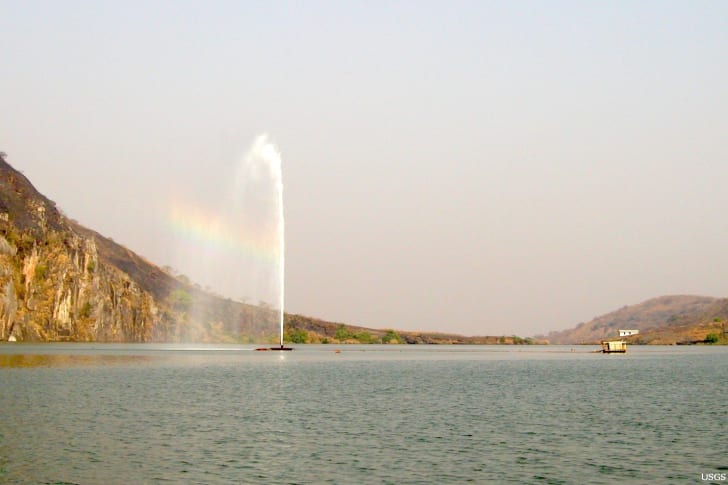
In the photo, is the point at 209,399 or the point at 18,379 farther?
the point at 18,379

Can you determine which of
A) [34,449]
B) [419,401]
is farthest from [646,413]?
[34,449]

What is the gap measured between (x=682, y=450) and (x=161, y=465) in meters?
24.4

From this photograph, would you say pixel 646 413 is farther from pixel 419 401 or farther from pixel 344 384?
pixel 344 384

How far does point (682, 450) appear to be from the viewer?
4075 centimetres

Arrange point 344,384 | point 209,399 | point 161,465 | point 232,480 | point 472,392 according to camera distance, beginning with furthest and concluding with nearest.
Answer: point 344,384, point 472,392, point 209,399, point 161,465, point 232,480

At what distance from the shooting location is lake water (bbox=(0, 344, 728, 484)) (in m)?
34.5

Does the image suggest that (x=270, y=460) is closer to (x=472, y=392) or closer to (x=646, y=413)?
(x=646, y=413)

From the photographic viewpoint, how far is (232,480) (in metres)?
32.7

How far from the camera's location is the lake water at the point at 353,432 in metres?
34.5

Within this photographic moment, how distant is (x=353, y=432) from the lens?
46.8 metres

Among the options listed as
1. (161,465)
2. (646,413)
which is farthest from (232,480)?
(646,413)

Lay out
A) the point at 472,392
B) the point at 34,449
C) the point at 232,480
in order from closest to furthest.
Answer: the point at 232,480, the point at 34,449, the point at 472,392

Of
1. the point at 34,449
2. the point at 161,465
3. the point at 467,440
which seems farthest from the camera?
the point at 467,440

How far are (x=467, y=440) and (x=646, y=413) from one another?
20.4 meters
